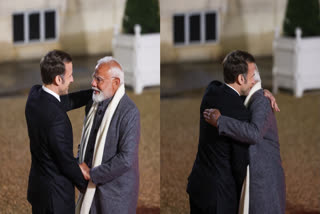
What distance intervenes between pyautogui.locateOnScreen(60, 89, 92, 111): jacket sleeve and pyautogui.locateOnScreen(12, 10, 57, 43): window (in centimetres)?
795

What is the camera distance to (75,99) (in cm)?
377

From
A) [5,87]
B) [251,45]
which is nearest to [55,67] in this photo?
[5,87]

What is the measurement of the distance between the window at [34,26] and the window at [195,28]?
2227mm

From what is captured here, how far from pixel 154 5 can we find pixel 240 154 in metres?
6.43

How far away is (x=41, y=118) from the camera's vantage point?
3.33 m

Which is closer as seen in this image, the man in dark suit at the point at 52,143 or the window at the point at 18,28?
the man in dark suit at the point at 52,143

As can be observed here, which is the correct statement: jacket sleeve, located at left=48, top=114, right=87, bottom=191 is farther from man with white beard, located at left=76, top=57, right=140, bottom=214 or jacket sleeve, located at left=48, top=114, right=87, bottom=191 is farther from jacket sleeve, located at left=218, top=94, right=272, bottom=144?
jacket sleeve, located at left=218, top=94, right=272, bottom=144

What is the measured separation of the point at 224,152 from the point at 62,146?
0.82 metres

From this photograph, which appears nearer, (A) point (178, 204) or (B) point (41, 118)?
(B) point (41, 118)

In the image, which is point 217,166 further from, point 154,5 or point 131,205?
point 154,5

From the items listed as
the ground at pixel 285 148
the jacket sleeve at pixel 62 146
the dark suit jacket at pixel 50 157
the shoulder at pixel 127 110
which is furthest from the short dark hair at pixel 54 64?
the ground at pixel 285 148

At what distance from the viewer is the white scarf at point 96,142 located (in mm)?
3379

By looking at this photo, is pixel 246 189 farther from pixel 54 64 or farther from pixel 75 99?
pixel 54 64

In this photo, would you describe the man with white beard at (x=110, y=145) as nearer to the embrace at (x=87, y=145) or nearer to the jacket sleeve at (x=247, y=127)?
the embrace at (x=87, y=145)
